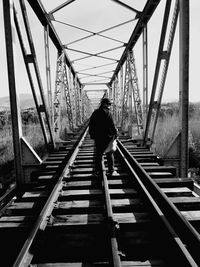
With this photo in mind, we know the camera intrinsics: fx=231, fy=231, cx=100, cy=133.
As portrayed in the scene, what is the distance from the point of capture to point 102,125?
4.46 m

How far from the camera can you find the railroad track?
2.16 m

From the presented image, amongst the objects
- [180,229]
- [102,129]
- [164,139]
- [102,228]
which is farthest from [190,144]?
[102,228]

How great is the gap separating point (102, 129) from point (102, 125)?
3.1 inches

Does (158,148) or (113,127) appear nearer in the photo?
(113,127)

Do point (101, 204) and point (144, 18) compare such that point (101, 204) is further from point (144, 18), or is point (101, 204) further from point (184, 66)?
point (144, 18)

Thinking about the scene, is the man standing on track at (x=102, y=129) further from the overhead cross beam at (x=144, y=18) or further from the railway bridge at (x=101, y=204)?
the overhead cross beam at (x=144, y=18)

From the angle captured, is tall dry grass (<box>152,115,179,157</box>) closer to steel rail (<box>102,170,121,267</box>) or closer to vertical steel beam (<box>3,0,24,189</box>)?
vertical steel beam (<box>3,0,24,189</box>)

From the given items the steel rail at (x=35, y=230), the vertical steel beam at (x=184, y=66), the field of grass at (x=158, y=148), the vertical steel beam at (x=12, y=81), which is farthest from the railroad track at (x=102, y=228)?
the field of grass at (x=158, y=148)

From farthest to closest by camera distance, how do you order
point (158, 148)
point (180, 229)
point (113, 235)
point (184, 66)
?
1. point (158, 148)
2. point (184, 66)
3. point (180, 229)
4. point (113, 235)

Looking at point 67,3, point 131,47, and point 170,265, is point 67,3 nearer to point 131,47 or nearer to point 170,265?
point 131,47

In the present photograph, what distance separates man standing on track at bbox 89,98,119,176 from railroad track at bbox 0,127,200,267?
33.2 inches

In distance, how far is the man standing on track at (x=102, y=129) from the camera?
439 centimetres

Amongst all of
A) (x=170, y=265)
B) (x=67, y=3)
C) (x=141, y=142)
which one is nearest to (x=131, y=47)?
(x=67, y=3)

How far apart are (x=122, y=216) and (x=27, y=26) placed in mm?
4700
